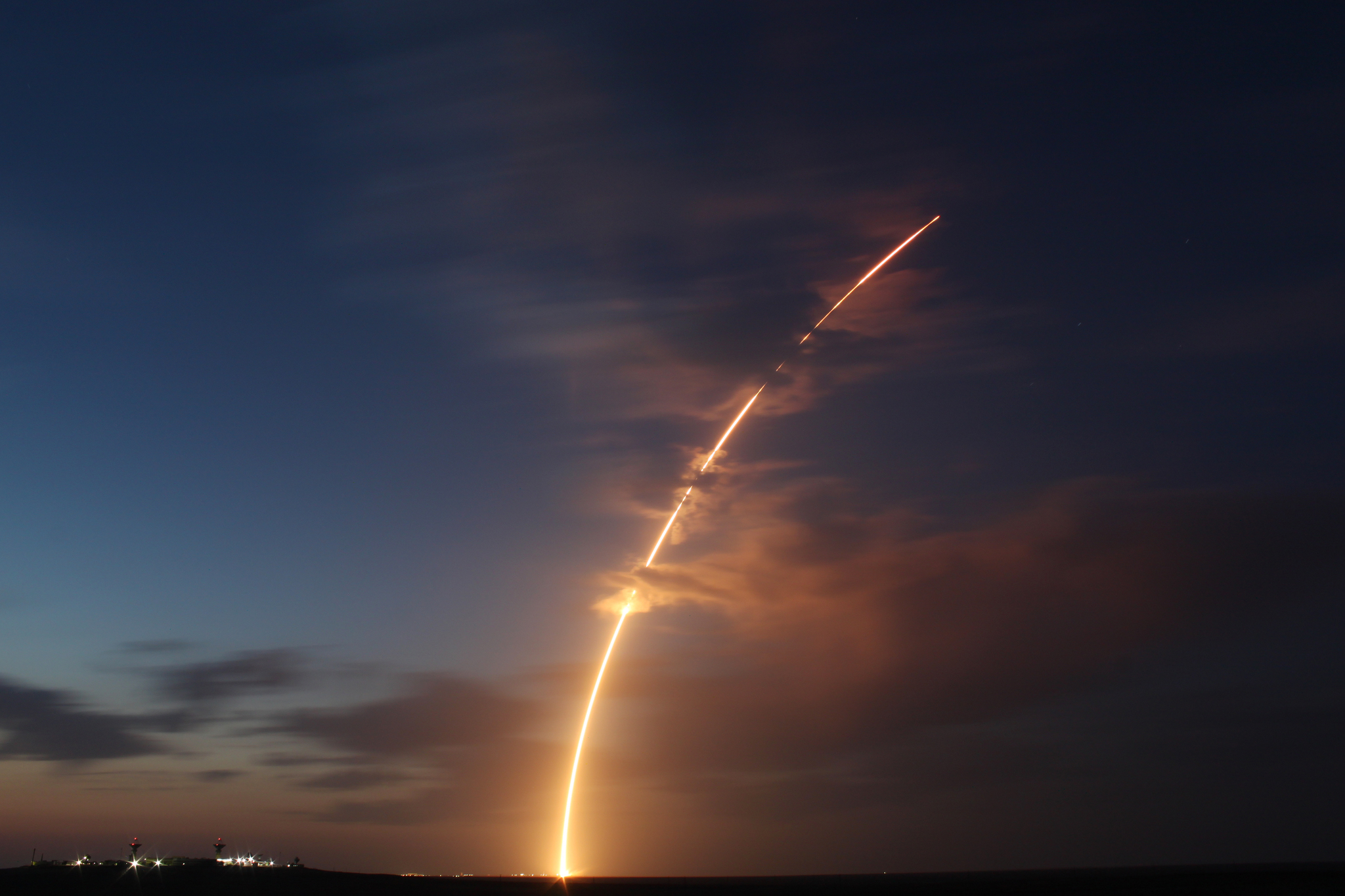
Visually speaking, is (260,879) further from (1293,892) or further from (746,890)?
(1293,892)

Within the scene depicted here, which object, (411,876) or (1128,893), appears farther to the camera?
(411,876)

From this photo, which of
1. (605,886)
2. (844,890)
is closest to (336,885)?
(605,886)

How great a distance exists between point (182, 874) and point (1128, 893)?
204 feet

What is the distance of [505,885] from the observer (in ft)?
221

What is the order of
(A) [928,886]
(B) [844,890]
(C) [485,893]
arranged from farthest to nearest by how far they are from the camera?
(A) [928,886]
(B) [844,890]
(C) [485,893]

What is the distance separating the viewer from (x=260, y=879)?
65.4m

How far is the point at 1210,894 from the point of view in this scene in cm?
6425

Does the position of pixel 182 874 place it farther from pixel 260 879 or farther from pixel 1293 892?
pixel 1293 892

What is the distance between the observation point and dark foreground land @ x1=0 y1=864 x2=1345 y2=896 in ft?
198

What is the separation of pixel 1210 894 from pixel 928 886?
59.8ft

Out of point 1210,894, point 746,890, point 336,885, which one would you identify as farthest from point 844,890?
point 336,885

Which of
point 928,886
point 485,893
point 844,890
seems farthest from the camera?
point 928,886

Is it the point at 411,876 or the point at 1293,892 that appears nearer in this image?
the point at 1293,892

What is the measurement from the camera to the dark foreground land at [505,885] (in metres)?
60.5
